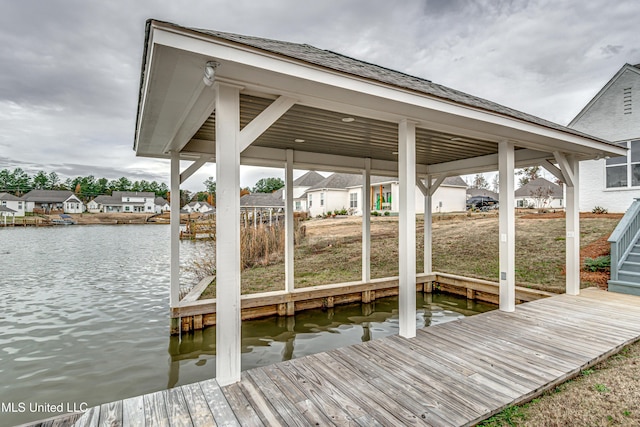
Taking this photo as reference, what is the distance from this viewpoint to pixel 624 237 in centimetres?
588

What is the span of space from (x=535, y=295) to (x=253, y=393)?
19.4ft

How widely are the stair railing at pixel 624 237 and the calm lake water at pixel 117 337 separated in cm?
247

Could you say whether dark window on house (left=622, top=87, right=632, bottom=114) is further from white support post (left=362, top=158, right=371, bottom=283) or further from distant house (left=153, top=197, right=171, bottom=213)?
distant house (left=153, top=197, right=171, bottom=213)

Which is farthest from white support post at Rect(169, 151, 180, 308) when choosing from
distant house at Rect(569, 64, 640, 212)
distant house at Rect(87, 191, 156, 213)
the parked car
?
distant house at Rect(87, 191, 156, 213)

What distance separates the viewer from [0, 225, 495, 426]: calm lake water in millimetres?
3565

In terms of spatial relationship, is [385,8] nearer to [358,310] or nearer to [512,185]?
[512,185]

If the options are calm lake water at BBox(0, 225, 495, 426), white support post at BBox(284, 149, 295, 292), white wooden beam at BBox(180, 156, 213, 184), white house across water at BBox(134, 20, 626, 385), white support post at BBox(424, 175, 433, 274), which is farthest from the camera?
white support post at BBox(424, 175, 433, 274)

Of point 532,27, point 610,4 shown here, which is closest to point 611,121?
point 610,4

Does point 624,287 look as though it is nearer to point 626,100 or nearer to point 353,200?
point 626,100

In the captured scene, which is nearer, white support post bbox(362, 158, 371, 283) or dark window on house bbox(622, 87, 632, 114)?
white support post bbox(362, 158, 371, 283)

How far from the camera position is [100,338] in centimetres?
493

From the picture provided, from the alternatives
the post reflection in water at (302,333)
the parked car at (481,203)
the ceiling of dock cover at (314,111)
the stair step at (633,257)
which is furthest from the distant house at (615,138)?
the parked car at (481,203)

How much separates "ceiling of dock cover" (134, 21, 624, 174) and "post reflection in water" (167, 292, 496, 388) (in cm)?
302

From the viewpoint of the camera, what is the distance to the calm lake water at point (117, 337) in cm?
357
